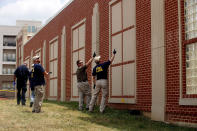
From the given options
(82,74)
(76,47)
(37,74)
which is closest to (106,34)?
(82,74)

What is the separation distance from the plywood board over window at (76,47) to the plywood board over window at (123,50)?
380cm

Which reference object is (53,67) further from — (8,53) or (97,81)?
(8,53)

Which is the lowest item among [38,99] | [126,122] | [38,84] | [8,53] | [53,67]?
[126,122]

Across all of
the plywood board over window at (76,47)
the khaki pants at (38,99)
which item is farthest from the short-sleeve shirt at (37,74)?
the plywood board over window at (76,47)

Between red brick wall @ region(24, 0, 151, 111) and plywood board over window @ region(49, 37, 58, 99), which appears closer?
red brick wall @ region(24, 0, 151, 111)

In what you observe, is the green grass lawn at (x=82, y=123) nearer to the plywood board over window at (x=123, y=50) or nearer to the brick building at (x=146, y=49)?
the brick building at (x=146, y=49)

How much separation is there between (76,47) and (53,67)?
5.27m

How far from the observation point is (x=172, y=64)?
9.95 m

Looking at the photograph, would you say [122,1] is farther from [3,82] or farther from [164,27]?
[3,82]

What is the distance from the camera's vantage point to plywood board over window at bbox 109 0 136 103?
12367mm

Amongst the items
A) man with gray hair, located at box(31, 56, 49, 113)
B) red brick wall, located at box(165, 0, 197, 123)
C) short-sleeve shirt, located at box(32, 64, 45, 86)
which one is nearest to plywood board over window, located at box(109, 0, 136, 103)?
red brick wall, located at box(165, 0, 197, 123)

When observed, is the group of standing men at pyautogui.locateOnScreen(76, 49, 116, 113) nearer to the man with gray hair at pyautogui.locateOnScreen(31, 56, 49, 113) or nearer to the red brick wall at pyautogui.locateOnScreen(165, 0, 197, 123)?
the man with gray hair at pyautogui.locateOnScreen(31, 56, 49, 113)

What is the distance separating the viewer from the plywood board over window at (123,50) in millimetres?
12367

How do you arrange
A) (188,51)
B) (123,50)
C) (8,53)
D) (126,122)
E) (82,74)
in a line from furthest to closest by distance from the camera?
(8,53), (82,74), (123,50), (126,122), (188,51)
